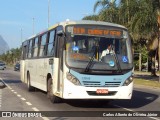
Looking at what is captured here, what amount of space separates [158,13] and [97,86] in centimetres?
2344

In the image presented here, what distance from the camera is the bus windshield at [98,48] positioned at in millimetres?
14484

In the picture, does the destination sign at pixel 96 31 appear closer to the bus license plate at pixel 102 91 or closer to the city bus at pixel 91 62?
the city bus at pixel 91 62

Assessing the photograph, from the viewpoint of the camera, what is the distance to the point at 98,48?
14805 mm

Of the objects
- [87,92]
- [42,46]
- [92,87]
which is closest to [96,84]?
[92,87]

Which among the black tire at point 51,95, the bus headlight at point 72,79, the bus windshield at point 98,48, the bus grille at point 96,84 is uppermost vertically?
the bus windshield at point 98,48

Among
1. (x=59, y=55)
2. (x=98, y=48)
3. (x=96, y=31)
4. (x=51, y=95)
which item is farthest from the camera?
(x=51, y=95)

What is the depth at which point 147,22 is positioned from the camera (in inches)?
1443

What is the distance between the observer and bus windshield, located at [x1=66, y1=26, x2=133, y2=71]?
47.5 ft

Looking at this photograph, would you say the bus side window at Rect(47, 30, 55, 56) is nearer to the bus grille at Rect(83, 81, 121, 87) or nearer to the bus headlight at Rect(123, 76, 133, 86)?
the bus grille at Rect(83, 81, 121, 87)

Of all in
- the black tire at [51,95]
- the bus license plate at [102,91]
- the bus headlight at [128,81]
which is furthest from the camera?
the black tire at [51,95]

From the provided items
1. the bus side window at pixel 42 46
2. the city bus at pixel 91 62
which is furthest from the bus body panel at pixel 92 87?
the bus side window at pixel 42 46

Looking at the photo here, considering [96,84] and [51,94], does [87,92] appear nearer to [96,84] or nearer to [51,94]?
[96,84]

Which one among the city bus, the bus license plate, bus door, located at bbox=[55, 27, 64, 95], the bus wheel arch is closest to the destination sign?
the city bus

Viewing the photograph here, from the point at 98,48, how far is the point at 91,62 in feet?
2.23
